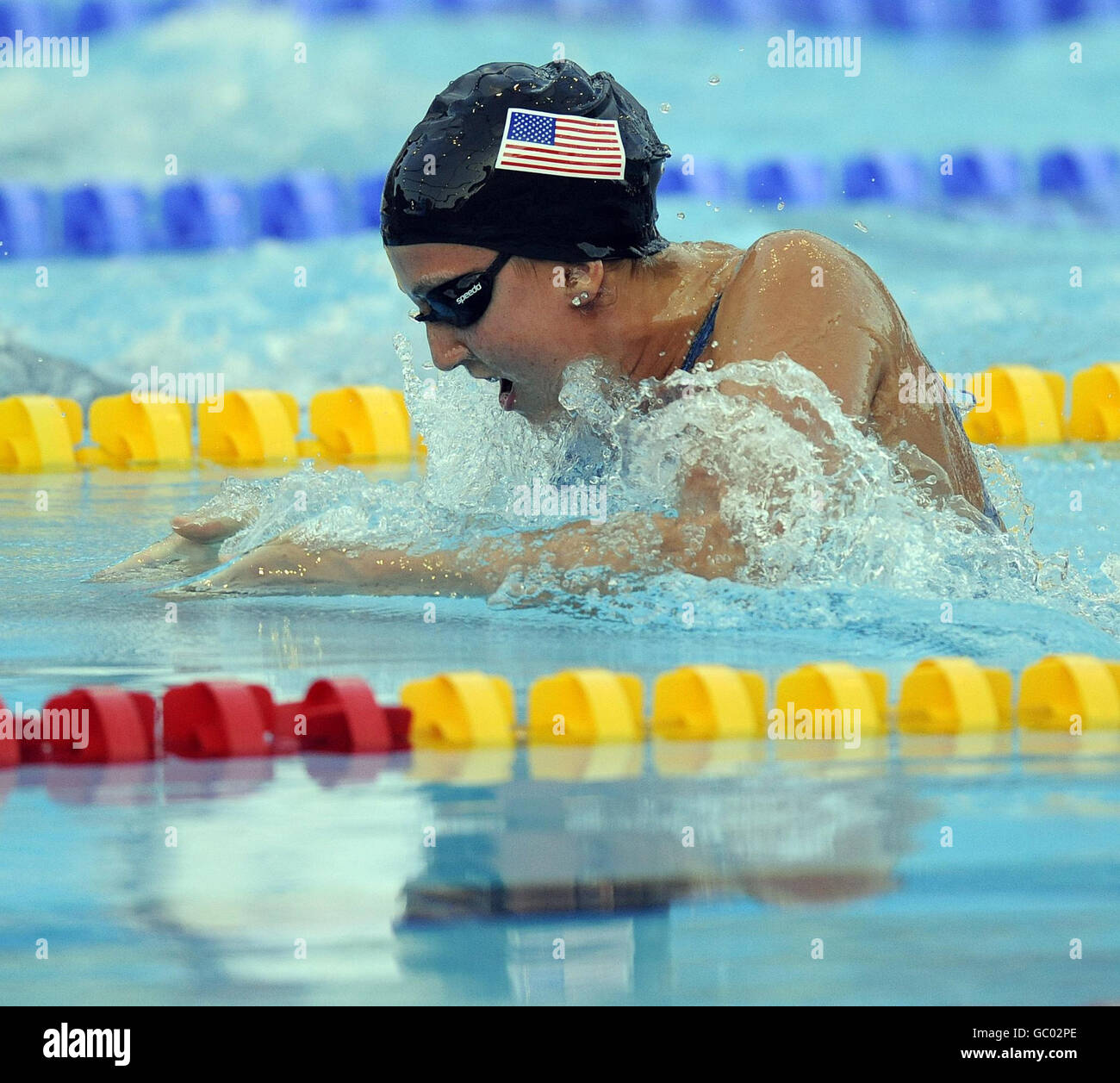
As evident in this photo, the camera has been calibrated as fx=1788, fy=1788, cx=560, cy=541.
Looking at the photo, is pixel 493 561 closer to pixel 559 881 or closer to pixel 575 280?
pixel 575 280

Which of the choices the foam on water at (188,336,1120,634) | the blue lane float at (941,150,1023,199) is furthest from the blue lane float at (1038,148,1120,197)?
the foam on water at (188,336,1120,634)

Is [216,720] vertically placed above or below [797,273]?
below

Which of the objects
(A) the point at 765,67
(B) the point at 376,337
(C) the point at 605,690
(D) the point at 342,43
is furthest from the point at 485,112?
(A) the point at 765,67

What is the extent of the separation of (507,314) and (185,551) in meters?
0.73

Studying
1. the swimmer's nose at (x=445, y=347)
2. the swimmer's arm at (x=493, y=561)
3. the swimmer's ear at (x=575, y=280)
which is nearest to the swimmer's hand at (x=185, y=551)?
the swimmer's arm at (x=493, y=561)

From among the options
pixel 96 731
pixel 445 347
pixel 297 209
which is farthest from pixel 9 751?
pixel 297 209

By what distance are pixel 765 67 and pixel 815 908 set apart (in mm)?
8354

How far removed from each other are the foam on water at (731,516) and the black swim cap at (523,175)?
201 millimetres

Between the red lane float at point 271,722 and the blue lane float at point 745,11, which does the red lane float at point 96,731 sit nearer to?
the red lane float at point 271,722

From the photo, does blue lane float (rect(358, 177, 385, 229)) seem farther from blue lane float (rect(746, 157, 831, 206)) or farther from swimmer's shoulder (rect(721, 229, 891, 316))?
swimmer's shoulder (rect(721, 229, 891, 316))

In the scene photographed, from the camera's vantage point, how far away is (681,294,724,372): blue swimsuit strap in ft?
8.54

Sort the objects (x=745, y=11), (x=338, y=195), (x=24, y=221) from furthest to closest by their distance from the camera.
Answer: (x=745, y=11) < (x=338, y=195) < (x=24, y=221)

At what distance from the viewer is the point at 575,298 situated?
101 inches

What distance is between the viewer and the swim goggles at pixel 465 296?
8.30ft
